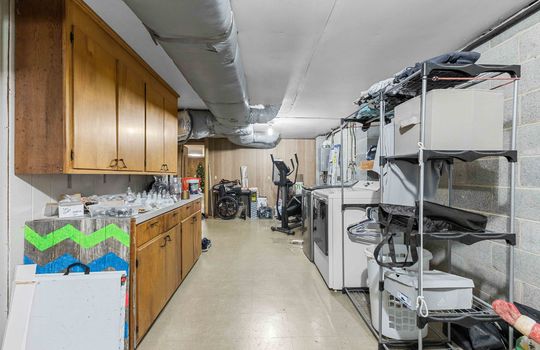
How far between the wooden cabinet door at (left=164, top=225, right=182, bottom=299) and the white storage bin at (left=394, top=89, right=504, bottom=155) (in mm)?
2145

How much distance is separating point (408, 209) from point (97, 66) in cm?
227

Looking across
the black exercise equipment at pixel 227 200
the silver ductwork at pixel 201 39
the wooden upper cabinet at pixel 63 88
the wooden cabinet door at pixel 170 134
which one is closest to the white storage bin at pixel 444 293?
the silver ductwork at pixel 201 39

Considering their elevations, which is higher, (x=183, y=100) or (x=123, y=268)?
(x=183, y=100)

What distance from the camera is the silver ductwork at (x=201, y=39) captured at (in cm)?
126

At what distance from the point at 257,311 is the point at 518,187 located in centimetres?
→ 214

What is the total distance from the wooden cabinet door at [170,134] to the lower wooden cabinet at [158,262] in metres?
0.63

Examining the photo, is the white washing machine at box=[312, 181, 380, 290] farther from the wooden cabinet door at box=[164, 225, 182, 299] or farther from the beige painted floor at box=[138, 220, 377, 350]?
the wooden cabinet door at box=[164, 225, 182, 299]

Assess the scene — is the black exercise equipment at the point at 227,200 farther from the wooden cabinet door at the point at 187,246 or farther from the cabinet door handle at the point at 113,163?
the cabinet door handle at the point at 113,163

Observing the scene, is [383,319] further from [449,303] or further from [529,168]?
[529,168]

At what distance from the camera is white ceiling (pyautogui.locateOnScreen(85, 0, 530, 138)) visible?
62.8 inches

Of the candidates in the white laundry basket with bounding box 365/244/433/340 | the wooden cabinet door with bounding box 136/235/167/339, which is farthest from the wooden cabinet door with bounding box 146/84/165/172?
the white laundry basket with bounding box 365/244/433/340

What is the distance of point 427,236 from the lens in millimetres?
1306

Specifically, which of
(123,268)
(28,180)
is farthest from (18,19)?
(123,268)

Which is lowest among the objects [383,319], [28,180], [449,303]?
[383,319]
